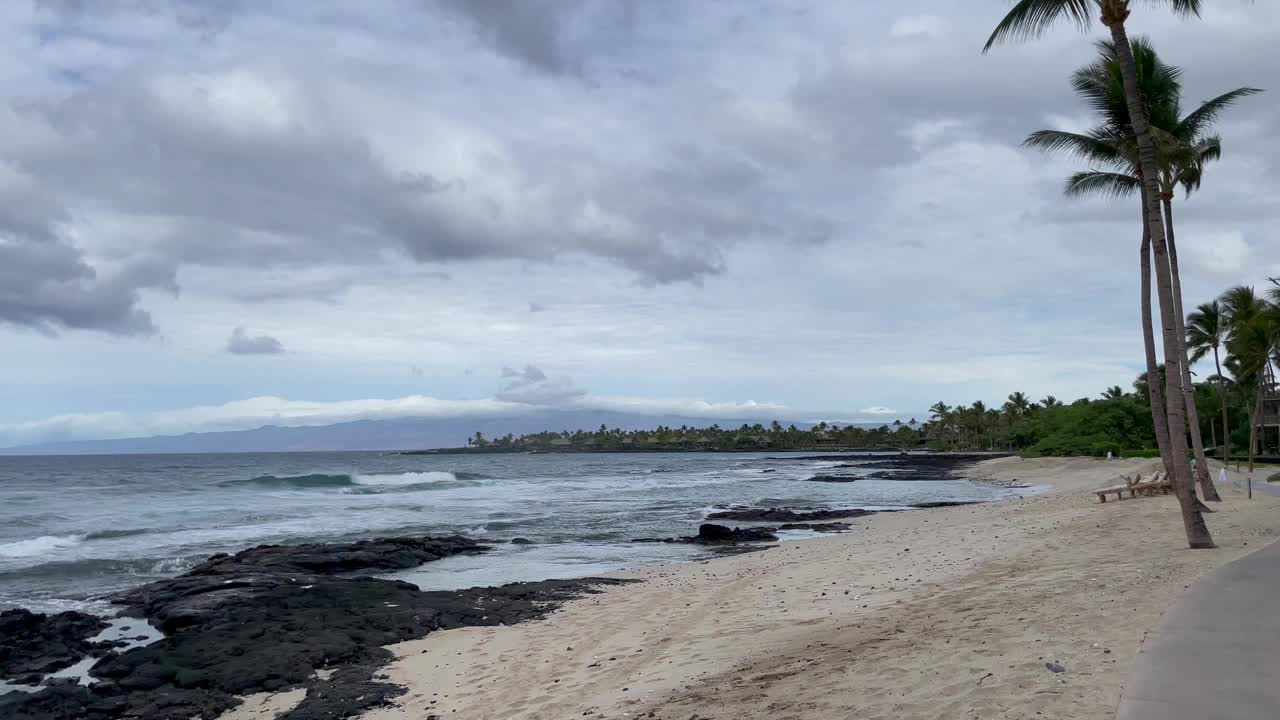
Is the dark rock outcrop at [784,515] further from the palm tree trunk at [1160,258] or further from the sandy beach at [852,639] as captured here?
the palm tree trunk at [1160,258]

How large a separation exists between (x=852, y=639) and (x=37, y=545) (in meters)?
24.8

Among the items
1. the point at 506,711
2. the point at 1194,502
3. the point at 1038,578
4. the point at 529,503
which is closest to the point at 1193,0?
the point at 1194,502

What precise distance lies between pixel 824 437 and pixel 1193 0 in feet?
594

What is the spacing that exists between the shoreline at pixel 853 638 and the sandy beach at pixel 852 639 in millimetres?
28

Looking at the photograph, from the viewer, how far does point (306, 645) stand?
10508 mm

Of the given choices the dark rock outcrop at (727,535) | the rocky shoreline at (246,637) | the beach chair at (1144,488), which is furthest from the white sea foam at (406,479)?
the beach chair at (1144,488)

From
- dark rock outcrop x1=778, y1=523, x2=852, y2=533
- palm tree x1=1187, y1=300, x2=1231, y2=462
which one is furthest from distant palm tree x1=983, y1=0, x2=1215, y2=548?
palm tree x1=1187, y1=300, x2=1231, y2=462

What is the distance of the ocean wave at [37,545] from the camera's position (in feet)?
73.7

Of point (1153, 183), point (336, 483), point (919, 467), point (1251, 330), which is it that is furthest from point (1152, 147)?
point (919, 467)

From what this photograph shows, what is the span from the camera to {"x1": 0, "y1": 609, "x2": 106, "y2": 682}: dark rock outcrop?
10398mm

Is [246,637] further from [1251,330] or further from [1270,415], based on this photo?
[1270,415]

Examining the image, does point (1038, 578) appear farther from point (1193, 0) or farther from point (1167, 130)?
point (1167, 130)

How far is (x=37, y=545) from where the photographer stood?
2406 cm

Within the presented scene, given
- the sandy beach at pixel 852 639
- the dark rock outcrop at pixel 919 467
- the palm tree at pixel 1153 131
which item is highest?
the palm tree at pixel 1153 131
